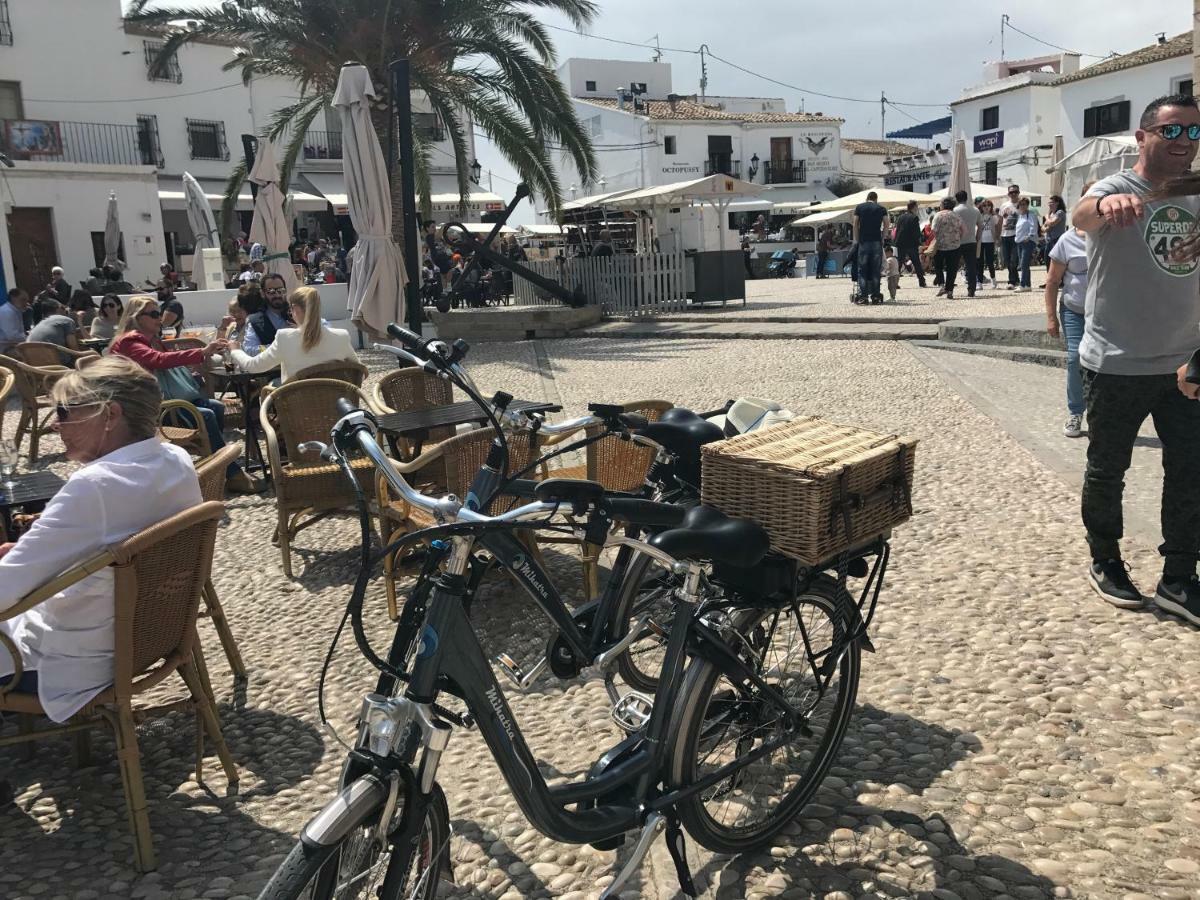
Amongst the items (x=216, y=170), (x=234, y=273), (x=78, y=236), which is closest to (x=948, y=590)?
(x=234, y=273)

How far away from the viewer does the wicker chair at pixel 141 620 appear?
2.50 meters

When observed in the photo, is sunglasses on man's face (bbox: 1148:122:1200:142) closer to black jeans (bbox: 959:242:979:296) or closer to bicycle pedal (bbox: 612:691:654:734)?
bicycle pedal (bbox: 612:691:654:734)

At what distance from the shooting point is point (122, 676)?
8.60 feet

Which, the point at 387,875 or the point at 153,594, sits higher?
the point at 153,594

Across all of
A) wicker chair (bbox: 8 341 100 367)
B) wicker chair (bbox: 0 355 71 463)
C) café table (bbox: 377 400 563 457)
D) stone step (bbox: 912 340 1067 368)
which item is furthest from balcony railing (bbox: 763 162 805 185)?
café table (bbox: 377 400 563 457)

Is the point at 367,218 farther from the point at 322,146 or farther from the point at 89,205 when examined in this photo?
the point at 322,146

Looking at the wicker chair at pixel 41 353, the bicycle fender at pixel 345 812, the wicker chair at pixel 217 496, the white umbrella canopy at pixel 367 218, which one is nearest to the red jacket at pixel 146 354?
the wicker chair at pixel 41 353


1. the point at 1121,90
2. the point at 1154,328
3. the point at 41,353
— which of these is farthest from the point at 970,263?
the point at 1121,90

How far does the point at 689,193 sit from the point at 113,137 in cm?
2164

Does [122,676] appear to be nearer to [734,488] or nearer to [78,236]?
[734,488]

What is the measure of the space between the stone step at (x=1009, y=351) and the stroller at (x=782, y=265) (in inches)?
806

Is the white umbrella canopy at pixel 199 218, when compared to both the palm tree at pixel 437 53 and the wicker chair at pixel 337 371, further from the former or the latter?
the wicker chair at pixel 337 371

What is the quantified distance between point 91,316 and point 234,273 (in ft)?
40.5

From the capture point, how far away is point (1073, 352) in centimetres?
657
